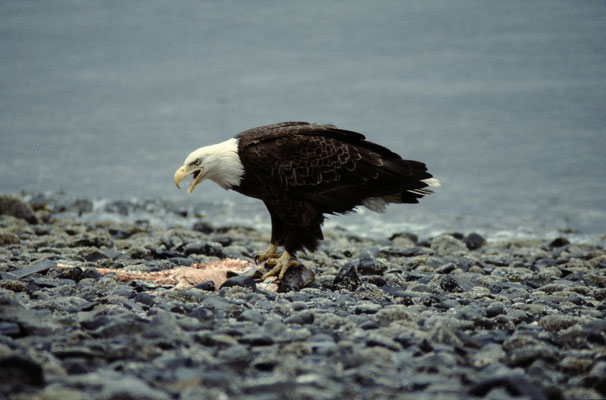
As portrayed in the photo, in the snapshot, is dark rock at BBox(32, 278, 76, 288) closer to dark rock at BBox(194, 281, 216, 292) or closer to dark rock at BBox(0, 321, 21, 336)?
dark rock at BBox(194, 281, 216, 292)

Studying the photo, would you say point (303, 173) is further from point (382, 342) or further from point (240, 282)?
point (382, 342)

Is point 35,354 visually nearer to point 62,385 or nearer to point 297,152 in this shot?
point 62,385

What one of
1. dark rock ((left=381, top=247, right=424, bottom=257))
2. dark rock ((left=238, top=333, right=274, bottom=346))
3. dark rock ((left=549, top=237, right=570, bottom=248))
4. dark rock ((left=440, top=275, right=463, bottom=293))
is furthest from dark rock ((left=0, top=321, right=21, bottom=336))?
dark rock ((left=549, top=237, right=570, bottom=248))

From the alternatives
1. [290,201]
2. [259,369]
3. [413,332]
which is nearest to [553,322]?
[413,332]

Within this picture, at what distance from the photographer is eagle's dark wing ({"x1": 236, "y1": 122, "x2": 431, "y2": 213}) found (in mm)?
4562

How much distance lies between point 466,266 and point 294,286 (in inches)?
79.6

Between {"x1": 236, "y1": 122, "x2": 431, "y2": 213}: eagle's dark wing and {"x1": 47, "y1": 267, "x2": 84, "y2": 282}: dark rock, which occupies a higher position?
{"x1": 236, "y1": 122, "x2": 431, "y2": 213}: eagle's dark wing

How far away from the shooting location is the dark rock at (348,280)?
14.1 ft

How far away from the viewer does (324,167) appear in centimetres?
467

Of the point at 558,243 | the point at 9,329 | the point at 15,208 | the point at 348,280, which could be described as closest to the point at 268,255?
the point at 348,280

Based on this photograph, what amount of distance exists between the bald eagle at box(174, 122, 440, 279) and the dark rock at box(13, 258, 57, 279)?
105 cm

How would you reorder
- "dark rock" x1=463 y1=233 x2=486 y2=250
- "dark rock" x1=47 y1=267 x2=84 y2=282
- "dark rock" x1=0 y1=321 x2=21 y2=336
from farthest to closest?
"dark rock" x1=463 y1=233 x2=486 y2=250 < "dark rock" x1=47 y1=267 x2=84 y2=282 < "dark rock" x1=0 y1=321 x2=21 y2=336

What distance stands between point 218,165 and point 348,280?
1.30 m

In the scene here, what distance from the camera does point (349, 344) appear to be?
2.69 meters
